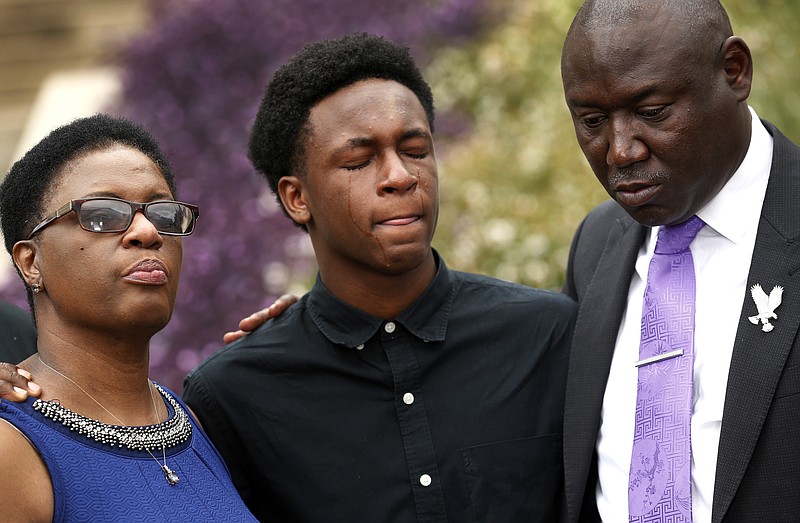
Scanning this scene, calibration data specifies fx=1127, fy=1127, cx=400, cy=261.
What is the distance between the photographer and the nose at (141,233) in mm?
3023

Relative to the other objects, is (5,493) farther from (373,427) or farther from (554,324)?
(554,324)

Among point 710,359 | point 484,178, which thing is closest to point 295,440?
point 710,359

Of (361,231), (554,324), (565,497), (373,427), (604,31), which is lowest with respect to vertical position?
(565,497)

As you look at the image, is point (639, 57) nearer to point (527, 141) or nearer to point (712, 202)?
point (712, 202)

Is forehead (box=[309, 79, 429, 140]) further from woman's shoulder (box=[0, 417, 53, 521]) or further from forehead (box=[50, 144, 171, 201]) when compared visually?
woman's shoulder (box=[0, 417, 53, 521])

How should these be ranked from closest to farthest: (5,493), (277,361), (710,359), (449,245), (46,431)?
(5,493), (46,431), (710,359), (277,361), (449,245)

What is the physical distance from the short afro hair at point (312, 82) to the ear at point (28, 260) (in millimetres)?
1026

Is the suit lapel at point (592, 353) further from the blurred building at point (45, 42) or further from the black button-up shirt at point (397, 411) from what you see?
the blurred building at point (45, 42)

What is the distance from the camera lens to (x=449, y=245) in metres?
6.70

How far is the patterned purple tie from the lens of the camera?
3.09 meters

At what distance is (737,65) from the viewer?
3.14m

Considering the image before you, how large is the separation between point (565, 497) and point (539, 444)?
19 centimetres

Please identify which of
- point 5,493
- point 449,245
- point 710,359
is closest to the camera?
point 5,493

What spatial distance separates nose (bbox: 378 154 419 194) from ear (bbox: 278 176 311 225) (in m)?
0.36
